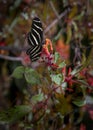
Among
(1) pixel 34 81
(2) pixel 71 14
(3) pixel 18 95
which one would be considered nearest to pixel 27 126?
(1) pixel 34 81

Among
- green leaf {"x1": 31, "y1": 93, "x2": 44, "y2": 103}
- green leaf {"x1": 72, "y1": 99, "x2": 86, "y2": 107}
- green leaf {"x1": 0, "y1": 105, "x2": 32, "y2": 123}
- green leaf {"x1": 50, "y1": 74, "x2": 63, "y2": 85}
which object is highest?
green leaf {"x1": 50, "y1": 74, "x2": 63, "y2": 85}

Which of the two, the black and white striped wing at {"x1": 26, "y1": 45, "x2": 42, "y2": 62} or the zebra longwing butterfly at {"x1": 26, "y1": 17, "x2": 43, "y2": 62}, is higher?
the zebra longwing butterfly at {"x1": 26, "y1": 17, "x2": 43, "y2": 62}

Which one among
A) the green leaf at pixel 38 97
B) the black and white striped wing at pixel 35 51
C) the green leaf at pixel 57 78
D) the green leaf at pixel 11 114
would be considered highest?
the black and white striped wing at pixel 35 51

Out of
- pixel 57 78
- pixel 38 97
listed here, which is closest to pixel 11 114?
pixel 38 97

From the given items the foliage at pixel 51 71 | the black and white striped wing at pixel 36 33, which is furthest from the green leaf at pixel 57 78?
the black and white striped wing at pixel 36 33

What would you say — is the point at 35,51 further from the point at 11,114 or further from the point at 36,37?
the point at 11,114

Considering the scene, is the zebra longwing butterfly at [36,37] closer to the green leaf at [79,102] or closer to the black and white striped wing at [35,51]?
the black and white striped wing at [35,51]

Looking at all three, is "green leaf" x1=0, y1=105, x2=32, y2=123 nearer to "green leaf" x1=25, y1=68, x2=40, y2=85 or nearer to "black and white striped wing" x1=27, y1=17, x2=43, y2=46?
"green leaf" x1=25, y1=68, x2=40, y2=85

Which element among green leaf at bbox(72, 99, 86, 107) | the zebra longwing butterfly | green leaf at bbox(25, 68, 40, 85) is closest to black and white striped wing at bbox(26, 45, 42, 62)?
the zebra longwing butterfly

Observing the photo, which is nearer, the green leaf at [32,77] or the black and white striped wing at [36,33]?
the black and white striped wing at [36,33]

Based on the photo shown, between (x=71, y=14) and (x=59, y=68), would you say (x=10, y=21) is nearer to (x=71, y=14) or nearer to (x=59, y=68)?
(x=71, y=14)

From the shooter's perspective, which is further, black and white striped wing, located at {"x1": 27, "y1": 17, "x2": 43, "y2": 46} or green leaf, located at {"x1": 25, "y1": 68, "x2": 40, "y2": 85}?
green leaf, located at {"x1": 25, "y1": 68, "x2": 40, "y2": 85}
